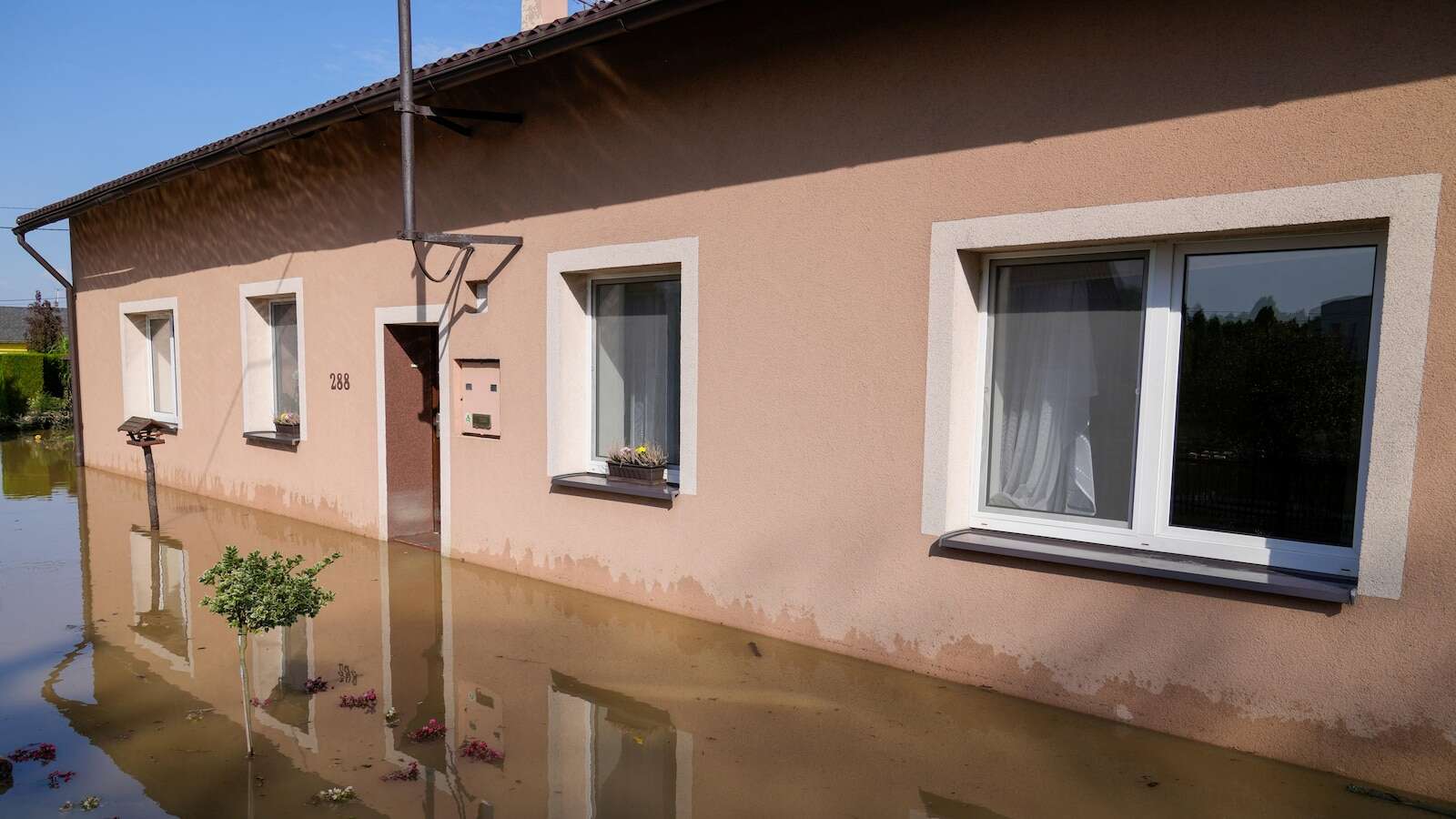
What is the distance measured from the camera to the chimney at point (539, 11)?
8.76 m

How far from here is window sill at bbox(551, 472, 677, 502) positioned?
19.2 ft

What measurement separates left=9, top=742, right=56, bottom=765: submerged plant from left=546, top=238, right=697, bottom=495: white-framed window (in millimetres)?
3295

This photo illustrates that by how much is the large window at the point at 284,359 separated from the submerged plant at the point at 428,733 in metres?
6.71

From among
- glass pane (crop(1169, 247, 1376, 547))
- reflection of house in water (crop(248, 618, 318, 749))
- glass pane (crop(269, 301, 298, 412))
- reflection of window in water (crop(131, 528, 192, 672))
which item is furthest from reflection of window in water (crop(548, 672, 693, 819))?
glass pane (crop(269, 301, 298, 412))

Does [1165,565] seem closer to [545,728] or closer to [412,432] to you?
[545,728]

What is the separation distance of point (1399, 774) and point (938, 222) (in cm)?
303

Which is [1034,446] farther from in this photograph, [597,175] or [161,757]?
[161,757]

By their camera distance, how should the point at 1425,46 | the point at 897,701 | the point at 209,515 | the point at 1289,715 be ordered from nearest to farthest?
the point at 1425,46 < the point at 1289,715 < the point at 897,701 < the point at 209,515

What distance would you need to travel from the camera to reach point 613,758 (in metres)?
3.89

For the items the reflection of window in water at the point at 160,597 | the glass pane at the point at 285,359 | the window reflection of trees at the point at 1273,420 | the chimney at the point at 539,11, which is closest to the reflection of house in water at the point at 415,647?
the reflection of window in water at the point at 160,597

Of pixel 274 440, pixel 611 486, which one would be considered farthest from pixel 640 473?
pixel 274 440

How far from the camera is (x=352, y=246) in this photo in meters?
8.30

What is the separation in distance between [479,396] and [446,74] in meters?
2.41

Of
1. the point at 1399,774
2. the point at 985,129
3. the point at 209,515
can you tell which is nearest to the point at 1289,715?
the point at 1399,774
